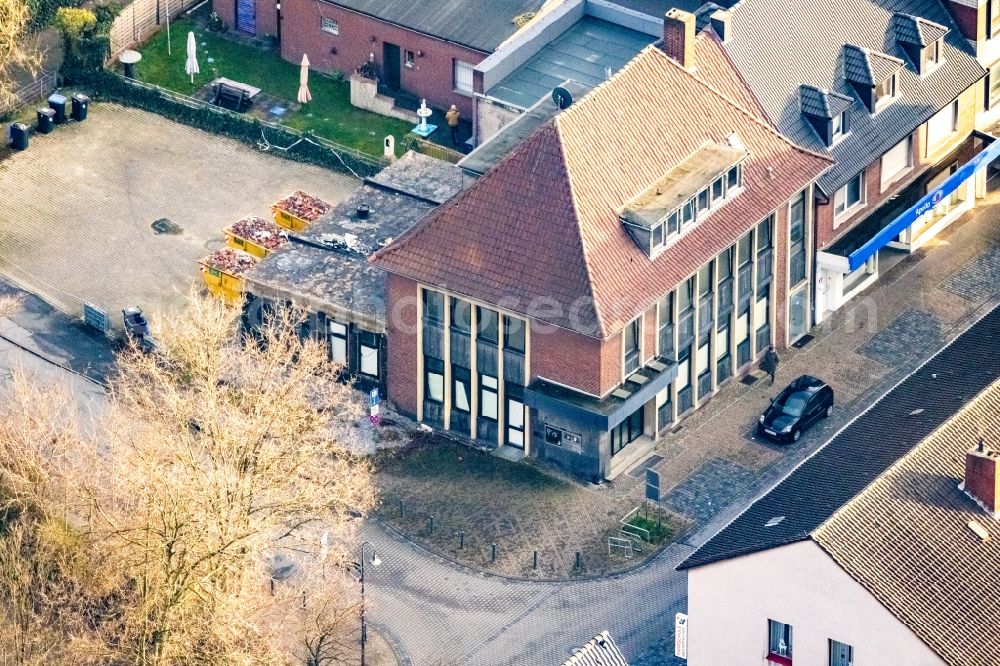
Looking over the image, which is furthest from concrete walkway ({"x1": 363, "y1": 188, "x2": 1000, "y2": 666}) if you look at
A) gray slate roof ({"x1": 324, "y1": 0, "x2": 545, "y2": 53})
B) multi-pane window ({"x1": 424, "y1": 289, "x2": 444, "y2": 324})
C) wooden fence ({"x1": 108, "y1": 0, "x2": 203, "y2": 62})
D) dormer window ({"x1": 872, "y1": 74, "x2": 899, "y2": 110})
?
wooden fence ({"x1": 108, "y1": 0, "x2": 203, "y2": 62})

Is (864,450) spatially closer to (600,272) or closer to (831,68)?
(600,272)

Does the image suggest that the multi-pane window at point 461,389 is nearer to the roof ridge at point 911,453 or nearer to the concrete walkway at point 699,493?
the concrete walkway at point 699,493

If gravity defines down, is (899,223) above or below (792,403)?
above

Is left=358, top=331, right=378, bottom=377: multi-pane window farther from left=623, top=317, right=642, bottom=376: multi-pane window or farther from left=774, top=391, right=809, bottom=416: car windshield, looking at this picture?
left=774, top=391, right=809, bottom=416: car windshield

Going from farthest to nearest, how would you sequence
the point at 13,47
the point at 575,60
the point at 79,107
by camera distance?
1. the point at 79,107
2. the point at 13,47
3. the point at 575,60

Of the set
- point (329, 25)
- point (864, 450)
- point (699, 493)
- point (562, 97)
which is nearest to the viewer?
point (864, 450)

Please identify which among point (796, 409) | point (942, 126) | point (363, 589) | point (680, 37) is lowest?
point (363, 589)

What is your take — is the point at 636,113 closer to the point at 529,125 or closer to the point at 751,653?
the point at 529,125

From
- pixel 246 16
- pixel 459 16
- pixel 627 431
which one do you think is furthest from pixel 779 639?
pixel 246 16

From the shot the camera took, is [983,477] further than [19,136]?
No
